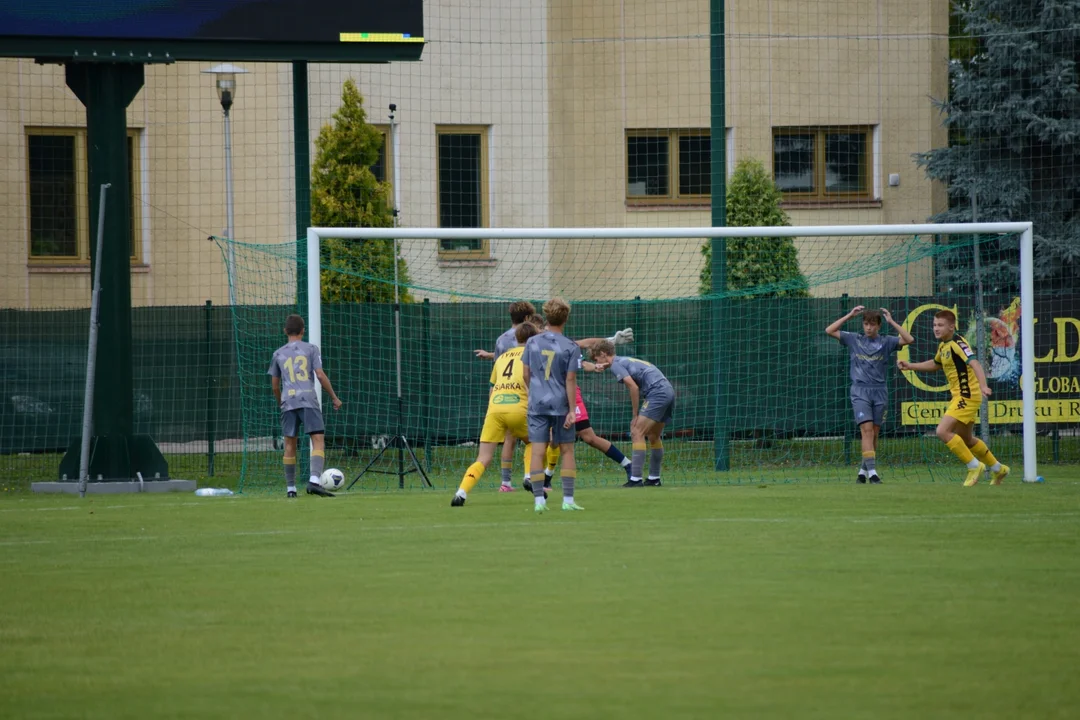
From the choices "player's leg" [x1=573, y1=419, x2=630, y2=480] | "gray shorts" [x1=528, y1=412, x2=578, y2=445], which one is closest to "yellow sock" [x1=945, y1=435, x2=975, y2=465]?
"player's leg" [x1=573, y1=419, x2=630, y2=480]

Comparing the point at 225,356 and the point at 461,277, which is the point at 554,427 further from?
the point at 461,277

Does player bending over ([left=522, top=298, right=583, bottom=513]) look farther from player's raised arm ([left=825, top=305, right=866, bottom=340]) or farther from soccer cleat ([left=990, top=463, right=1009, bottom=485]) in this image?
soccer cleat ([left=990, top=463, right=1009, bottom=485])

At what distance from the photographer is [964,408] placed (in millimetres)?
14672

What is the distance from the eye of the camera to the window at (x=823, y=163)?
2528cm

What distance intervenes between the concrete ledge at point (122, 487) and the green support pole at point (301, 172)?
2583 mm

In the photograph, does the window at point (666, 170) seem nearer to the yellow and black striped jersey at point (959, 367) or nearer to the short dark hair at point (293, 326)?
the yellow and black striped jersey at point (959, 367)

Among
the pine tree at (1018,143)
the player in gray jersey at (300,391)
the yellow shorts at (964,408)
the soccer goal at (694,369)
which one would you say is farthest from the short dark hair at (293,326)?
the pine tree at (1018,143)

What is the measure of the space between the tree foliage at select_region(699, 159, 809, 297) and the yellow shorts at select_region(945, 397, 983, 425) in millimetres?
6465

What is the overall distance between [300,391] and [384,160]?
10619 mm

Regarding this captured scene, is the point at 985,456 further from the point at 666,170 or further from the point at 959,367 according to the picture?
the point at 666,170

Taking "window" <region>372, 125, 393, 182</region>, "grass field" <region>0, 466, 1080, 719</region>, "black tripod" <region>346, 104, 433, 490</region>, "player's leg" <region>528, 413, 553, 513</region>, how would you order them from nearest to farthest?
1. "grass field" <region>0, 466, 1080, 719</region>
2. "player's leg" <region>528, 413, 553, 513</region>
3. "black tripod" <region>346, 104, 433, 490</region>
4. "window" <region>372, 125, 393, 182</region>

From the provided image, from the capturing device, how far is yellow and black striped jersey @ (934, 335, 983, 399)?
575 inches

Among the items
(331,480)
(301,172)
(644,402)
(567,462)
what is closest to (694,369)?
(644,402)

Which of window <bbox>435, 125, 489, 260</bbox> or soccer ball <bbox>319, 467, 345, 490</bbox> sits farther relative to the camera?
window <bbox>435, 125, 489, 260</bbox>
